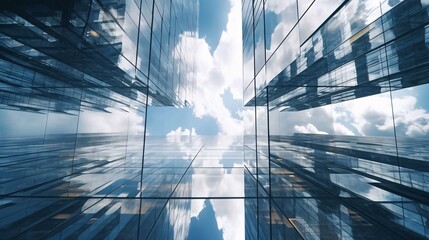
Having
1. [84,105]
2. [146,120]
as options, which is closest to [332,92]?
[146,120]

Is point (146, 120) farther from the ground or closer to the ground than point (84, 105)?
closer to the ground

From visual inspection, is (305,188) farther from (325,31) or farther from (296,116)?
(296,116)

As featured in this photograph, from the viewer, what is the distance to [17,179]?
7.43m

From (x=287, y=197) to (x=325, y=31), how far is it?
634cm

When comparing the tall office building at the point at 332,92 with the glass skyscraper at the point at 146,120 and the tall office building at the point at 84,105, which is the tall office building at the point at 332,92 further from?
the tall office building at the point at 84,105

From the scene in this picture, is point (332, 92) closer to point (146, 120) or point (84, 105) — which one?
point (146, 120)

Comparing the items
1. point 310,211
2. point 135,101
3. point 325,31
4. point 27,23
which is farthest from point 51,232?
point 325,31

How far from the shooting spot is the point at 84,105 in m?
→ 11.1

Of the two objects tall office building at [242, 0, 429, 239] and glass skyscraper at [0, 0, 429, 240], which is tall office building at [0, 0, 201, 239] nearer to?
glass skyscraper at [0, 0, 429, 240]

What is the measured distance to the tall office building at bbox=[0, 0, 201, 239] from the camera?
14.4ft

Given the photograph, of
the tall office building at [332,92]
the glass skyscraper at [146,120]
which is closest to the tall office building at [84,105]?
the glass skyscraper at [146,120]

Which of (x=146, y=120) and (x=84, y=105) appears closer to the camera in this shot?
(x=146, y=120)

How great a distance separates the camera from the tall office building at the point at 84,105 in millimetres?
4391

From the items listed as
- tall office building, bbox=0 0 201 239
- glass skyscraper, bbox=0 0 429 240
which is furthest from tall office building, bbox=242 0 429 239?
tall office building, bbox=0 0 201 239
